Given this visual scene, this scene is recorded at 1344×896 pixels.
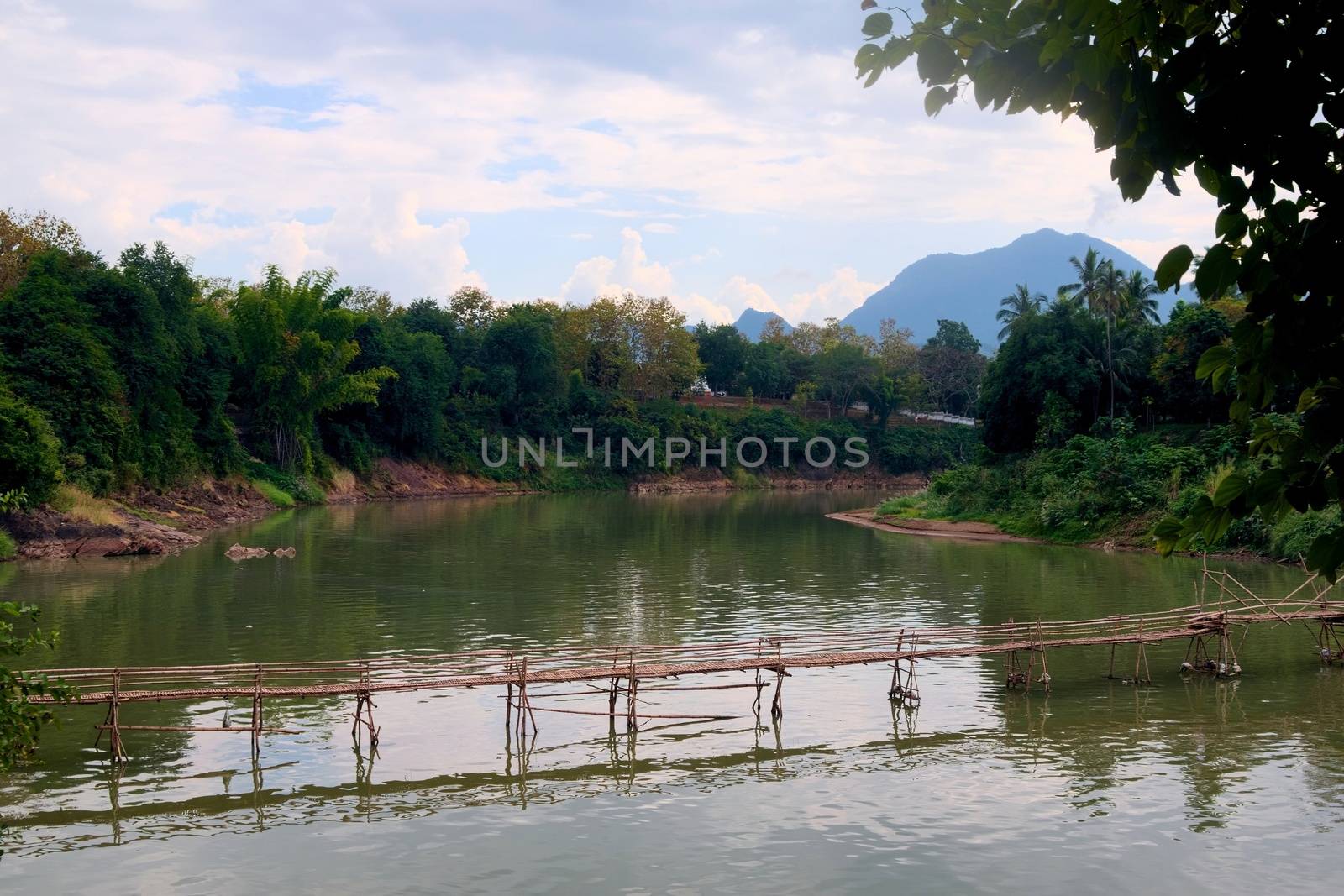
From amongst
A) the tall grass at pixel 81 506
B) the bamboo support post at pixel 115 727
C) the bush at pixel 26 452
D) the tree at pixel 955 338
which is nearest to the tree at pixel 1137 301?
the tree at pixel 955 338

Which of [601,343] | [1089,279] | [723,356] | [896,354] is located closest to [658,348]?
[601,343]

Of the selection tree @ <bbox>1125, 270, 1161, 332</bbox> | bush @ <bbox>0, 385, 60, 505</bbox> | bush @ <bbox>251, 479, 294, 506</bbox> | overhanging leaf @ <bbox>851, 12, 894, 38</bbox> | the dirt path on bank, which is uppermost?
tree @ <bbox>1125, 270, 1161, 332</bbox>

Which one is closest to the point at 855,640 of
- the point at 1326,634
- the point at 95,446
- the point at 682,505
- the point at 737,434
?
the point at 1326,634

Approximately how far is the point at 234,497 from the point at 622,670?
4563cm

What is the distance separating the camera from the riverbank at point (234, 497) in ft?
133

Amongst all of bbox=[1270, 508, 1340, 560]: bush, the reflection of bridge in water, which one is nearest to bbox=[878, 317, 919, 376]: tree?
bbox=[1270, 508, 1340, 560]: bush

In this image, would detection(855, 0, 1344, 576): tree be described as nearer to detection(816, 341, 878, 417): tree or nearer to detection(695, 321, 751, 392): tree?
detection(816, 341, 878, 417): tree

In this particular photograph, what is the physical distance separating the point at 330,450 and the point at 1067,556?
157 feet

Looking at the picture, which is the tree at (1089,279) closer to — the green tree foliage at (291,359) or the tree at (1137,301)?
the tree at (1137,301)

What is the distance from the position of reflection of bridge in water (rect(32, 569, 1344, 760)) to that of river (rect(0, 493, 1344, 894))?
0.47 m

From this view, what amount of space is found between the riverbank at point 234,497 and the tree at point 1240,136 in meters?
41.0

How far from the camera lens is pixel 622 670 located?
19.8 metres

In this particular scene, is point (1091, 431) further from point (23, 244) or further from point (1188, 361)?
point (23, 244)

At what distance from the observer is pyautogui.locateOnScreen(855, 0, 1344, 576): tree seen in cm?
396
